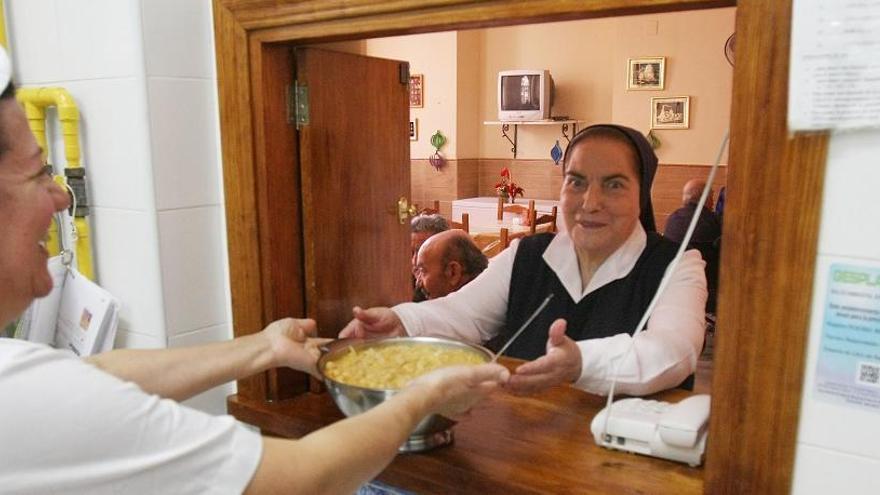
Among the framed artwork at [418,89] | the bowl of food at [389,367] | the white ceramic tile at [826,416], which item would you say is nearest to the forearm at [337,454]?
the bowl of food at [389,367]

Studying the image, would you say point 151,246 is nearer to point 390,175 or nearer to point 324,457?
point 390,175

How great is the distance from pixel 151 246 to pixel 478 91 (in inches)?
223

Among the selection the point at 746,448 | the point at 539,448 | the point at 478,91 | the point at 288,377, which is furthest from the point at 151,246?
the point at 478,91

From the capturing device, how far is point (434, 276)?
2.88 m

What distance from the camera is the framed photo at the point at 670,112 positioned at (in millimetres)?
5340

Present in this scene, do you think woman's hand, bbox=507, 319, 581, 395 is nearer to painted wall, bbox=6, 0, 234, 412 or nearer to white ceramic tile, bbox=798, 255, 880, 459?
white ceramic tile, bbox=798, 255, 880, 459

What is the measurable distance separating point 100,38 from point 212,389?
0.73 meters

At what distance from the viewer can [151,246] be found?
1.30m

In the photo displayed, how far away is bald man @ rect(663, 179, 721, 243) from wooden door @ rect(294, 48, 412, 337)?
137 cm

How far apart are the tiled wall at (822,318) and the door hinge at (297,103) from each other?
951 mm

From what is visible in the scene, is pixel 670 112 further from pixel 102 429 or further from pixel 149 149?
pixel 102 429

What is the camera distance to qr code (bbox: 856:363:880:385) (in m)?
0.76

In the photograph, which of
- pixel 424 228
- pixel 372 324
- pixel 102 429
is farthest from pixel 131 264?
pixel 424 228

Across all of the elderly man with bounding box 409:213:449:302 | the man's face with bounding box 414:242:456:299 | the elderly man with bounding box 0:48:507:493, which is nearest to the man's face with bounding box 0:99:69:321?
the elderly man with bounding box 0:48:507:493
